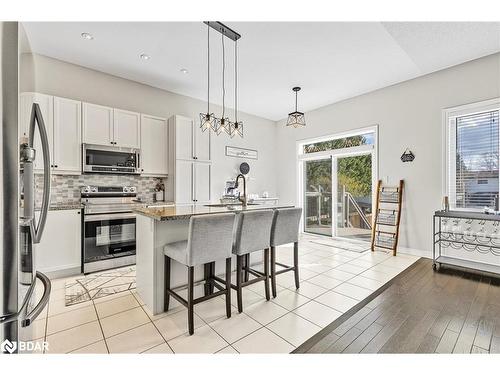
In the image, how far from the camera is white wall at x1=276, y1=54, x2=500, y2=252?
3453 millimetres

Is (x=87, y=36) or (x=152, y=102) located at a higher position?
(x=87, y=36)

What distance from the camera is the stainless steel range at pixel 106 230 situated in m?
3.22

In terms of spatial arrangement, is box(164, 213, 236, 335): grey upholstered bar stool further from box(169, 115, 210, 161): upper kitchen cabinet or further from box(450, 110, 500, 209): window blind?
box(450, 110, 500, 209): window blind

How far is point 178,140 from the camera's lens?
4.12 m

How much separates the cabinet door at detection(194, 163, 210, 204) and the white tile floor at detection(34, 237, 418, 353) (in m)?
2.08

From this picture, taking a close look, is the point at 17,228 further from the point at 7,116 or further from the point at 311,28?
the point at 311,28

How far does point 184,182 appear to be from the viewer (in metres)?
4.21

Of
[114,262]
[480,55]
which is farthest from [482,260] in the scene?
[114,262]

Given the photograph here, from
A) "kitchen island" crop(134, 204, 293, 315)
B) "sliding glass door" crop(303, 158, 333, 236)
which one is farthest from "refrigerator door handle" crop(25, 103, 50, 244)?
"sliding glass door" crop(303, 158, 333, 236)

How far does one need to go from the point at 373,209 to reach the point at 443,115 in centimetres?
187

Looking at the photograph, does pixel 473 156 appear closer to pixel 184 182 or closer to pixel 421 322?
pixel 421 322

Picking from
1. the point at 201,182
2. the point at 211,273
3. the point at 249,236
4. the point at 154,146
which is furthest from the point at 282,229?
the point at 154,146

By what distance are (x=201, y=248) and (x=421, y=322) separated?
1.99 m

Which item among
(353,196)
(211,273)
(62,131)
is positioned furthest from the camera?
(353,196)
